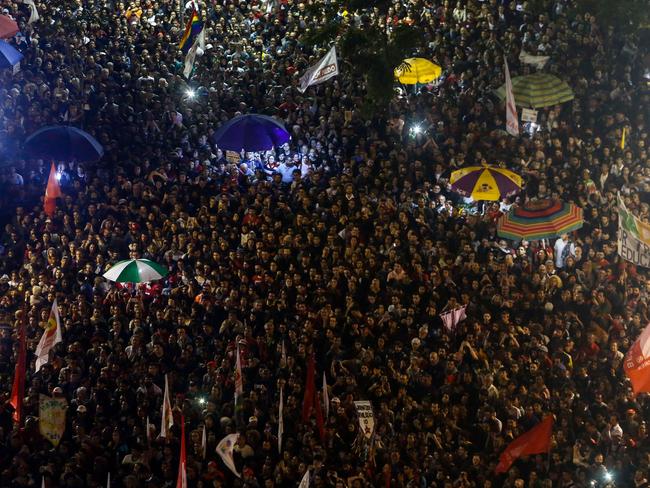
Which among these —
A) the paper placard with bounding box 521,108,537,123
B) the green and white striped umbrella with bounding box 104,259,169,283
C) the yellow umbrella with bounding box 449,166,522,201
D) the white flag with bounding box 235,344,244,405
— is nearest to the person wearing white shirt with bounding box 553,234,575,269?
the yellow umbrella with bounding box 449,166,522,201

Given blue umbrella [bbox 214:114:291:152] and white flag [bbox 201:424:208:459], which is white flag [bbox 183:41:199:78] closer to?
blue umbrella [bbox 214:114:291:152]

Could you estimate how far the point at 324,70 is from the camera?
75.7 ft

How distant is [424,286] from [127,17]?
15.3m

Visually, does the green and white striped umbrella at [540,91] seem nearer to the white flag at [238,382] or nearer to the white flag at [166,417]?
the white flag at [238,382]

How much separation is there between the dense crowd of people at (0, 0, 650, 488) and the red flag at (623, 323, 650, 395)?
101 inches

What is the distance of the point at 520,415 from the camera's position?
52.6 ft

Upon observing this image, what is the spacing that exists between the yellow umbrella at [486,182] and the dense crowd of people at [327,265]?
47 cm

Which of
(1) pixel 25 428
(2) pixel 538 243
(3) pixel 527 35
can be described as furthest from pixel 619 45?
(1) pixel 25 428

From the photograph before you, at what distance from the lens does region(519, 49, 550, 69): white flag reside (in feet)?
83.6

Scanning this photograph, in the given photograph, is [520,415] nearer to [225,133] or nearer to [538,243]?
[538,243]

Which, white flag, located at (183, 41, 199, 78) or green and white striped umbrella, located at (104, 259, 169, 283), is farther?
white flag, located at (183, 41, 199, 78)

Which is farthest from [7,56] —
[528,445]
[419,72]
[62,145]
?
[528,445]

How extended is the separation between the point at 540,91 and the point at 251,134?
20.3ft

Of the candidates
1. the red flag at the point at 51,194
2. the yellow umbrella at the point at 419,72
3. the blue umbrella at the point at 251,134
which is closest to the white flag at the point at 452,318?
the blue umbrella at the point at 251,134
